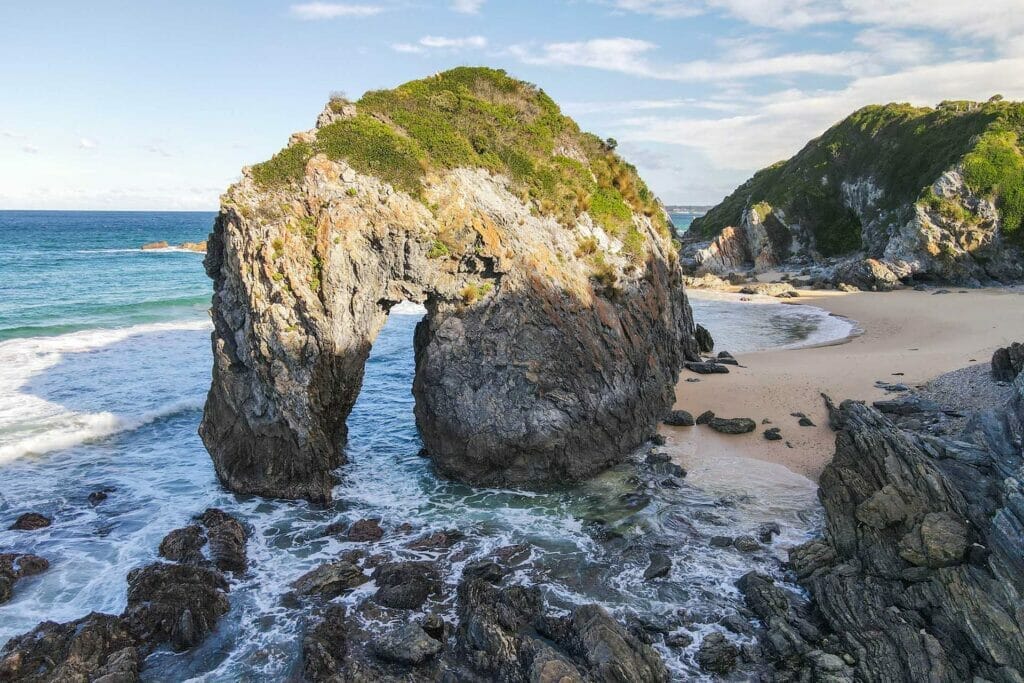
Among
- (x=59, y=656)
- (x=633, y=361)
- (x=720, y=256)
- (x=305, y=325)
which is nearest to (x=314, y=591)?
(x=59, y=656)

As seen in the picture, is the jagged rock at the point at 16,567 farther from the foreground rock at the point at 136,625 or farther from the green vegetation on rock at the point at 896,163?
the green vegetation on rock at the point at 896,163

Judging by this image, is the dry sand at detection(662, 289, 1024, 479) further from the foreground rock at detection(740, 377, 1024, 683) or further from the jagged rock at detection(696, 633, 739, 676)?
the jagged rock at detection(696, 633, 739, 676)

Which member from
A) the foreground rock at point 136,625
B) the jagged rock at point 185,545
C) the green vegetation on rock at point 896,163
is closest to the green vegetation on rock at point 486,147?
the jagged rock at point 185,545

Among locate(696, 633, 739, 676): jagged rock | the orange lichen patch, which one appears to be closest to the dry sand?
locate(696, 633, 739, 676): jagged rock

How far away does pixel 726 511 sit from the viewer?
16.6 m

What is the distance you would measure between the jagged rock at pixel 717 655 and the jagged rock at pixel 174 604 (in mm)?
9776

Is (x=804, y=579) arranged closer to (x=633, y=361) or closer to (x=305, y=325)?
(x=633, y=361)

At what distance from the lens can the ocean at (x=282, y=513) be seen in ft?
42.3

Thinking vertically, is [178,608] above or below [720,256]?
below

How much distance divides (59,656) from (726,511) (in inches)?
601

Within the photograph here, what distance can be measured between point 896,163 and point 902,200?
6.23 meters

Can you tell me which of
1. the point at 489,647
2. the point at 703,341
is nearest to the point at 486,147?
the point at 489,647

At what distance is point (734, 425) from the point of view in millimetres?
21922

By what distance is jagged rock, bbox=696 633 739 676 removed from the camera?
36.8ft
